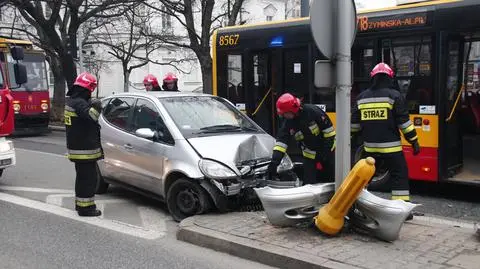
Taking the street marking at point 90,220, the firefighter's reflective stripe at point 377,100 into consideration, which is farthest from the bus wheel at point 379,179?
the street marking at point 90,220

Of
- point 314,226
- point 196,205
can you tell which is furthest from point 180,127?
point 314,226

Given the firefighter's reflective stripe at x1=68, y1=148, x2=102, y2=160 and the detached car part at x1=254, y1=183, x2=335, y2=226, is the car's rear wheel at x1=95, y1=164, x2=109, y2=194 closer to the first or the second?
the firefighter's reflective stripe at x1=68, y1=148, x2=102, y2=160

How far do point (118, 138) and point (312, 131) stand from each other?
8.80 ft

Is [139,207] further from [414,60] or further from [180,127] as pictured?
[414,60]

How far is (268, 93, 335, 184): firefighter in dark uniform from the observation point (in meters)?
6.36

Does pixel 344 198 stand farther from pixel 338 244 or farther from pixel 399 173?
pixel 399 173

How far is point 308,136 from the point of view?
22.1ft

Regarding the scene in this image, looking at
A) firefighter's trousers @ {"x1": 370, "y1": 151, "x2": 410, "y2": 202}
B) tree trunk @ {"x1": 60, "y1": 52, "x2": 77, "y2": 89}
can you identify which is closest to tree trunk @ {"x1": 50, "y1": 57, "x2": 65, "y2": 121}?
tree trunk @ {"x1": 60, "y1": 52, "x2": 77, "y2": 89}

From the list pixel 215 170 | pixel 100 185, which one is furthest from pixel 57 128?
pixel 215 170

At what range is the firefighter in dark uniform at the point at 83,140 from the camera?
22.6 feet

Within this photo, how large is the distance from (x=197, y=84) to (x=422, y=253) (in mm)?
43721

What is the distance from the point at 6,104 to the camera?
29.3ft

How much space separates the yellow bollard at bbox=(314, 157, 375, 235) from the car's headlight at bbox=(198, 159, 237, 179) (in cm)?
120

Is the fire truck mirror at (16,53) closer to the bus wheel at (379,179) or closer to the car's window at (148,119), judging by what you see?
the car's window at (148,119)
